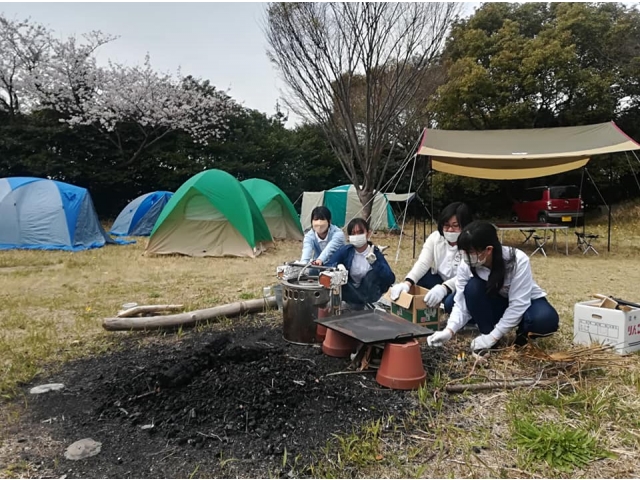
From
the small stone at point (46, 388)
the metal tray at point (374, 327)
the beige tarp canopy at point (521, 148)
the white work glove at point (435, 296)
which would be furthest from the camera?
the beige tarp canopy at point (521, 148)

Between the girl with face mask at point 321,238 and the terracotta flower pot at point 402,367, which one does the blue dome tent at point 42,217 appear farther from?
the terracotta flower pot at point 402,367

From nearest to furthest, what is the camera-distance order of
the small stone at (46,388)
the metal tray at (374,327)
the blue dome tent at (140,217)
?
the metal tray at (374,327) → the small stone at (46,388) → the blue dome tent at (140,217)

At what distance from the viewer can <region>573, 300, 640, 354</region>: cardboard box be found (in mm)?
2885

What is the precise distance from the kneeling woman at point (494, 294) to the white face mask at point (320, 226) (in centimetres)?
149

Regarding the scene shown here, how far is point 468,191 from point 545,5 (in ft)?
22.0

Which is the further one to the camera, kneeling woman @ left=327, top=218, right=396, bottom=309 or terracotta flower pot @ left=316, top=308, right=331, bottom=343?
kneeling woman @ left=327, top=218, right=396, bottom=309

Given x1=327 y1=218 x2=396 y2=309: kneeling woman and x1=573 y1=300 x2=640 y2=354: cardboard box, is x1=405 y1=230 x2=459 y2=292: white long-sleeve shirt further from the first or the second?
x1=573 y1=300 x2=640 y2=354: cardboard box

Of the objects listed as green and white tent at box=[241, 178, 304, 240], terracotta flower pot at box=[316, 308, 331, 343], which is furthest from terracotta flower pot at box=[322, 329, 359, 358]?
green and white tent at box=[241, 178, 304, 240]

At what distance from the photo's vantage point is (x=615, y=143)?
Result: 794cm

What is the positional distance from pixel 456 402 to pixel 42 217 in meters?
9.10

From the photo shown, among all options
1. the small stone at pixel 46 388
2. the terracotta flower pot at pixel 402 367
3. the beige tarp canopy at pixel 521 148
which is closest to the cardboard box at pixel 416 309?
the terracotta flower pot at pixel 402 367

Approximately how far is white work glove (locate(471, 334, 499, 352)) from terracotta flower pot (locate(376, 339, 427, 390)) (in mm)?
627

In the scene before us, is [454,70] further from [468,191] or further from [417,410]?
[417,410]

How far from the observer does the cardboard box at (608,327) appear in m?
2.88
